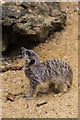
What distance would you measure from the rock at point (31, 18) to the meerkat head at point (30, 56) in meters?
1.49

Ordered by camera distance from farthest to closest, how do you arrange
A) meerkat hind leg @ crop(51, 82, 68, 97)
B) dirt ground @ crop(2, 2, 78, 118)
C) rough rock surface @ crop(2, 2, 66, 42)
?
rough rock surface @ crop(2, 2, 66, 42)
meerkat hind leg @ crop(51, 82, 68, 97)
dirt ground @ crop(2, 2, 78, 118)

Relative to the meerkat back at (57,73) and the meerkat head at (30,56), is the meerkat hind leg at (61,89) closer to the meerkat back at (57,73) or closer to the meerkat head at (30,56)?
the meerkat back at (57,73)

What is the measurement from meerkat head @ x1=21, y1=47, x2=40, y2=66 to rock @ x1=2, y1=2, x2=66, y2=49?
149cm

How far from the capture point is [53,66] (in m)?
3.95

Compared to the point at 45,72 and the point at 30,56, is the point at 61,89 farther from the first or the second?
the point at 30,56

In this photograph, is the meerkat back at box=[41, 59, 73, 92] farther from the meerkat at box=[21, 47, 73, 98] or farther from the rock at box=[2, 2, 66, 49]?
the rock at box=[2, 2, 66, 49]

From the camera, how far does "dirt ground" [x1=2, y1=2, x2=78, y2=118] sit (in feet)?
11.2

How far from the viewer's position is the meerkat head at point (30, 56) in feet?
12.2

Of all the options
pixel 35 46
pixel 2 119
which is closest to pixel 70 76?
pixel 2 119

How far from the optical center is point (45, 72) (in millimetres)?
3920

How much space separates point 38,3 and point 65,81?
252cm

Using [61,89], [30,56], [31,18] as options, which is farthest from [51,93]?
[31,18]

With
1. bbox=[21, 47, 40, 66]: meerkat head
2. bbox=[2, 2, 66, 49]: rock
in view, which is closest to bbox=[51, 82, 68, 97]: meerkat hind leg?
bbox=[21, 47, 40, 66]: meerkat head

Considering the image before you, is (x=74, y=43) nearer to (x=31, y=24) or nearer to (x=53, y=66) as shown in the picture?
(x=31, y=24)
